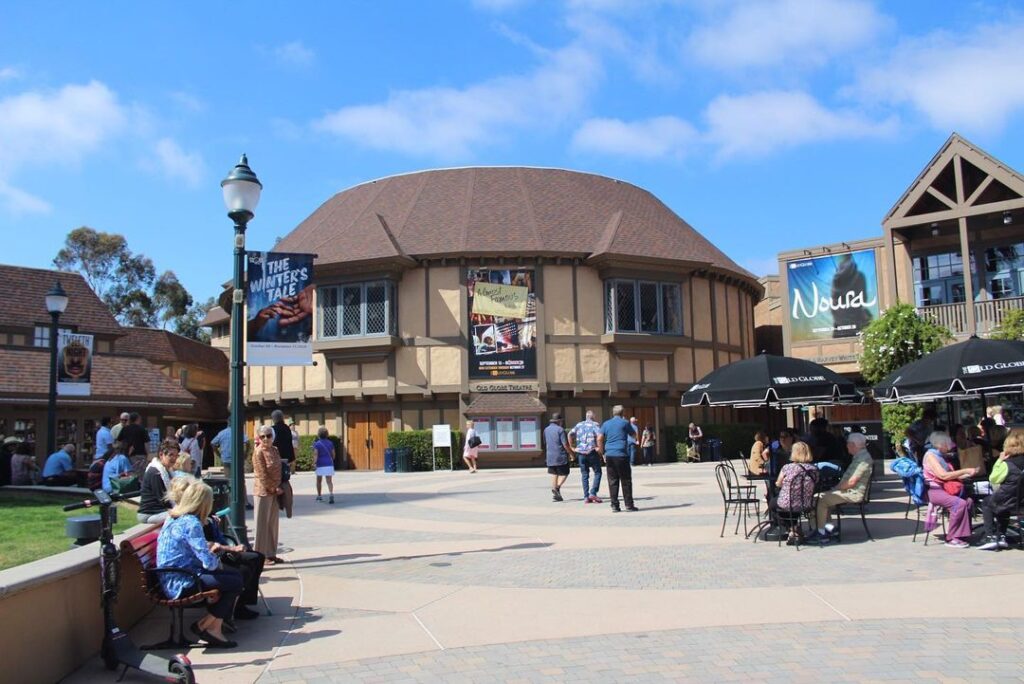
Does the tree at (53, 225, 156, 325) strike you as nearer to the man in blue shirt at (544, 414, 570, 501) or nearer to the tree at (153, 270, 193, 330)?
the tree at (153, 270, 193, 330)

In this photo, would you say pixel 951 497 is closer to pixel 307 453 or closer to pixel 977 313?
pixel 977 313

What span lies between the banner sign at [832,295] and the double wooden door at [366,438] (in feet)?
51.5

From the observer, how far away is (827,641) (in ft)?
20.1

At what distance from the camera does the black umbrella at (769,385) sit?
457 inches

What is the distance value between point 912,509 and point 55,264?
211 ft

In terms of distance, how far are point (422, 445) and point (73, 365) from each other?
12.7 meters

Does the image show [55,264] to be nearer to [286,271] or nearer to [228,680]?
[286,271]

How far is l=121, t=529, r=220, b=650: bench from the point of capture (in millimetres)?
6215

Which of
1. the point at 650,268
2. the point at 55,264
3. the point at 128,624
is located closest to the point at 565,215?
the point at 650,268

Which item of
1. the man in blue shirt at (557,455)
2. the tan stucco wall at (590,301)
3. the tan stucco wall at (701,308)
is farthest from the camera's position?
the tan stucco wall at (701,308)

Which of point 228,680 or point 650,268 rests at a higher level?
point 650,268

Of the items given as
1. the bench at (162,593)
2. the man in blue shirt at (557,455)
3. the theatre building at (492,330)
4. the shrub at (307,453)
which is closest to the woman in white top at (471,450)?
the theatre building at (492,330)

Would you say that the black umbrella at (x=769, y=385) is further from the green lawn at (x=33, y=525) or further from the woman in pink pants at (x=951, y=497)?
the green lawn at (x=33, y=525)

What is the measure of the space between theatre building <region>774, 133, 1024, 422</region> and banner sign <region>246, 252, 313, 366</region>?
21.1m
